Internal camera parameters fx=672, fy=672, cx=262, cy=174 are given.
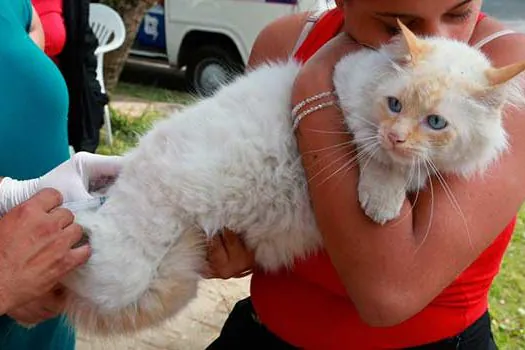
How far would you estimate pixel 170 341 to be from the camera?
356cm

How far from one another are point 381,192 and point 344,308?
39cm

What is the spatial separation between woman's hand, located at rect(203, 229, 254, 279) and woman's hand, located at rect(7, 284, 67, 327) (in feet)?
1.20

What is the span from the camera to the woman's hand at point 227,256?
1.67 metres

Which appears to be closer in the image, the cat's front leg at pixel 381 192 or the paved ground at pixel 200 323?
the cat's front leg at pixel 381 192

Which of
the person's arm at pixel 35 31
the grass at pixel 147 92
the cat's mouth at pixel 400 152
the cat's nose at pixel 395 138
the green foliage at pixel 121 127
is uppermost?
the cat's nose at pixel 395 138

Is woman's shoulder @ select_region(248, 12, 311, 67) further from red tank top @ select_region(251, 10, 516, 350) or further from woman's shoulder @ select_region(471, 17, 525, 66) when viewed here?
woman's shoulder @ select_region(471, 17, 525, 66)

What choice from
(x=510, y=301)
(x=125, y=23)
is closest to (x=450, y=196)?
(x=510, y=301)

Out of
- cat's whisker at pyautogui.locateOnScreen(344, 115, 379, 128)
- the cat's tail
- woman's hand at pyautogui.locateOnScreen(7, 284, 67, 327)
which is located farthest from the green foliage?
cat's whisker at pyautogui.locateOnScreen(344, 115, 379, 128)

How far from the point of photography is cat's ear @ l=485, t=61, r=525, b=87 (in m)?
1.31

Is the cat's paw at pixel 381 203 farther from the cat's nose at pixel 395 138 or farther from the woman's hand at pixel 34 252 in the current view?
the woman's hand at pixel 34 252

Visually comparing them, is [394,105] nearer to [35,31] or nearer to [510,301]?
[35,31]

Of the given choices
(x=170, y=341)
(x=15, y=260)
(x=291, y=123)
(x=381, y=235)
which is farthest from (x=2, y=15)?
(x=170, y=341)

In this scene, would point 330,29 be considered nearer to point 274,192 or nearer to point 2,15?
point 274,192

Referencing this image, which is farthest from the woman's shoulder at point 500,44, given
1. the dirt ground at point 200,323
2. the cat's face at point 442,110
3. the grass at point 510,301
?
the grass at point 510,301
